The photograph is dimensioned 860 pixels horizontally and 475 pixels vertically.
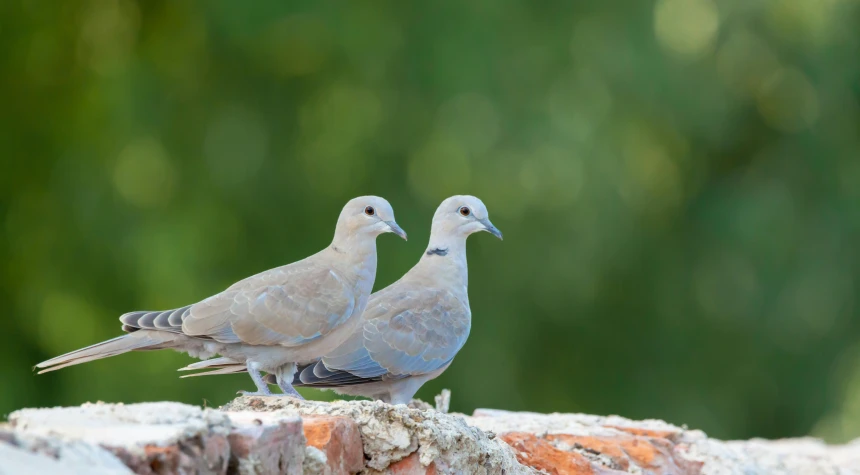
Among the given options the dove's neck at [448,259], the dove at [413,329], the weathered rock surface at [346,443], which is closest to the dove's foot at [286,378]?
the dove at [413,329]

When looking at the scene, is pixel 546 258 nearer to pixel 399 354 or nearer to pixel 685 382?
pixel 685 382

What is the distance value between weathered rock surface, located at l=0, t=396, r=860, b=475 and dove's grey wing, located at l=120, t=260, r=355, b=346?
1.88ft

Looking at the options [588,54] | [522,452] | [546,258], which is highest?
[588,54]

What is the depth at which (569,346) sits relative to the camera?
33.0 feet

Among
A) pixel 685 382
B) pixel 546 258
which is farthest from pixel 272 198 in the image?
pixel 685 382

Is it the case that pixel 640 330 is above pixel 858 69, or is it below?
below

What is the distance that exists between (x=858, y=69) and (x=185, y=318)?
826 cm

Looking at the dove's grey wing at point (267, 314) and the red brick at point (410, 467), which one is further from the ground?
the dove's grey wing at point (267, 314)

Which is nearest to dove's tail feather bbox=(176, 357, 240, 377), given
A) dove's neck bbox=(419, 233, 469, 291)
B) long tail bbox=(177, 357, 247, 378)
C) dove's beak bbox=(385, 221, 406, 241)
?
long tail bbox=(177, 357, 247, 378)

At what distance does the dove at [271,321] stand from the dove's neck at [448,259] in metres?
0.83

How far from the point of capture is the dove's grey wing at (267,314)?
402 centimetres

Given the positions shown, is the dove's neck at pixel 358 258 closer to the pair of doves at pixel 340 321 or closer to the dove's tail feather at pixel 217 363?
the pair of doves at pixel 340 321

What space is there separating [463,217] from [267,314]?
1.35m

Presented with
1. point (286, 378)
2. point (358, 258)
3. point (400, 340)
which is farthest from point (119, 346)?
point (400, 340)
